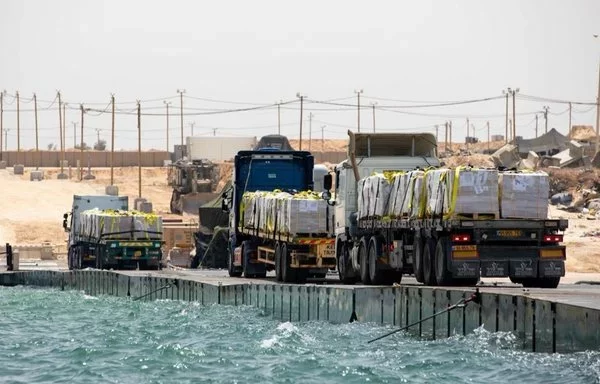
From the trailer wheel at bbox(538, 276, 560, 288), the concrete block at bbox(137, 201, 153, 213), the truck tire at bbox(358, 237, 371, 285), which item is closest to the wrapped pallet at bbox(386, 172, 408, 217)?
the truck tire at bbox(358, 237, 371, 285)

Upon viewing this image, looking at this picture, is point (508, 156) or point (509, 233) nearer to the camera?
point (509, 233)

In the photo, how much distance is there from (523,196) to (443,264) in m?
2.37

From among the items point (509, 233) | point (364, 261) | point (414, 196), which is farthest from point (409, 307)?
point (364, 261)

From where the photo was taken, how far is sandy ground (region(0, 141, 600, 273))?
2985 inches

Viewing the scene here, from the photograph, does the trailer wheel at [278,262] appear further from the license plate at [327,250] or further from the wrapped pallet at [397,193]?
the wrapped pallet at [397,193]

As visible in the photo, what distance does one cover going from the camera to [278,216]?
1789 inches

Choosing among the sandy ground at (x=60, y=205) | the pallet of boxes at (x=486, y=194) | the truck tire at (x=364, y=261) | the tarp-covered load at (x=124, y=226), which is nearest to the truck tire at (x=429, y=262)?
the pallet of boxes at (x=486, y=194)

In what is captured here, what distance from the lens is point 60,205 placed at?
129m

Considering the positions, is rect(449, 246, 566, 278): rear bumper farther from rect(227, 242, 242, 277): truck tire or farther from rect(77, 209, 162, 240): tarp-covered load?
rect(77, 209, 162, 240): tarp-covered load

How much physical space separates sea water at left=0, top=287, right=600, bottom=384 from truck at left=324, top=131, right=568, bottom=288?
249 centimetres

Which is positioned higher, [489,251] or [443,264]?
[489,251]

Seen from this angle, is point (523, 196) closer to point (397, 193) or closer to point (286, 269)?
point (397, 193)

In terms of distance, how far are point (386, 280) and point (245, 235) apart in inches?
481

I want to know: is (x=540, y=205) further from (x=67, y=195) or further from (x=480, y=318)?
(x=67, y=195)
